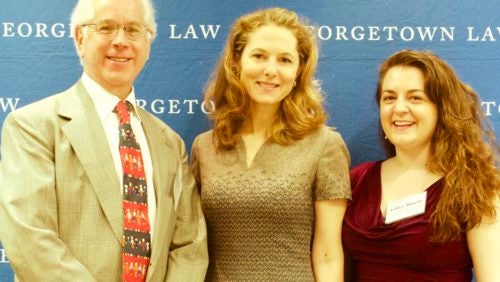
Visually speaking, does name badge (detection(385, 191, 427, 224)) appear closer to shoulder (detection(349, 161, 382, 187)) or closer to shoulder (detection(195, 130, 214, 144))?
shoulder (detection(349, 161, 382, 187))

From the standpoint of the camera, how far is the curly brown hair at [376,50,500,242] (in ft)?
7.06

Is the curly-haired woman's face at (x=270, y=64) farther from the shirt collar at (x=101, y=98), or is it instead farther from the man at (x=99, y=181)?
the shirt collar at (x=101, y=98)

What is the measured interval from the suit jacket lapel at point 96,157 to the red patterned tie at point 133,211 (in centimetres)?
3

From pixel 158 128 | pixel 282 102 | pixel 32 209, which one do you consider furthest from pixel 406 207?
pixel 32 209

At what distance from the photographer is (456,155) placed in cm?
224

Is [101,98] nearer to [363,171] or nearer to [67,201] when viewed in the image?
[67,201]

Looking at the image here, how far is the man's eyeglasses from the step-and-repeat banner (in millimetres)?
616

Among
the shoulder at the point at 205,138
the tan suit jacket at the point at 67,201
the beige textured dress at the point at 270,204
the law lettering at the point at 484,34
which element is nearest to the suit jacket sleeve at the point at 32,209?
the tan suit jacket at the point at 67,201

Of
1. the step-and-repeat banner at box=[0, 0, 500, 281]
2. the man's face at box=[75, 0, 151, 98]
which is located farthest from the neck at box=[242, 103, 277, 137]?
the man's face at box=[75, 0, 151, 98]

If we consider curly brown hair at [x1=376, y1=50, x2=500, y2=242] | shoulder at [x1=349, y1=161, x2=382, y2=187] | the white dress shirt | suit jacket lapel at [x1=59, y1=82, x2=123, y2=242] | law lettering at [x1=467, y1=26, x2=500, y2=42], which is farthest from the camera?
law lettering at [x1=467, y1=26, x2=500, y2=42]

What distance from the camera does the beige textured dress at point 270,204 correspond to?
2.21 metres

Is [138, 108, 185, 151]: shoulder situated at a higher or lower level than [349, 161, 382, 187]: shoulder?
higher

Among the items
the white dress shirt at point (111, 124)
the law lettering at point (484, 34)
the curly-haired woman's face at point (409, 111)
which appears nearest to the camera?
the white dress shirt at point (111, 124)

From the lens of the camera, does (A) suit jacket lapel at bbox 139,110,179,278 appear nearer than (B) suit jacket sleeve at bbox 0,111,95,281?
No
